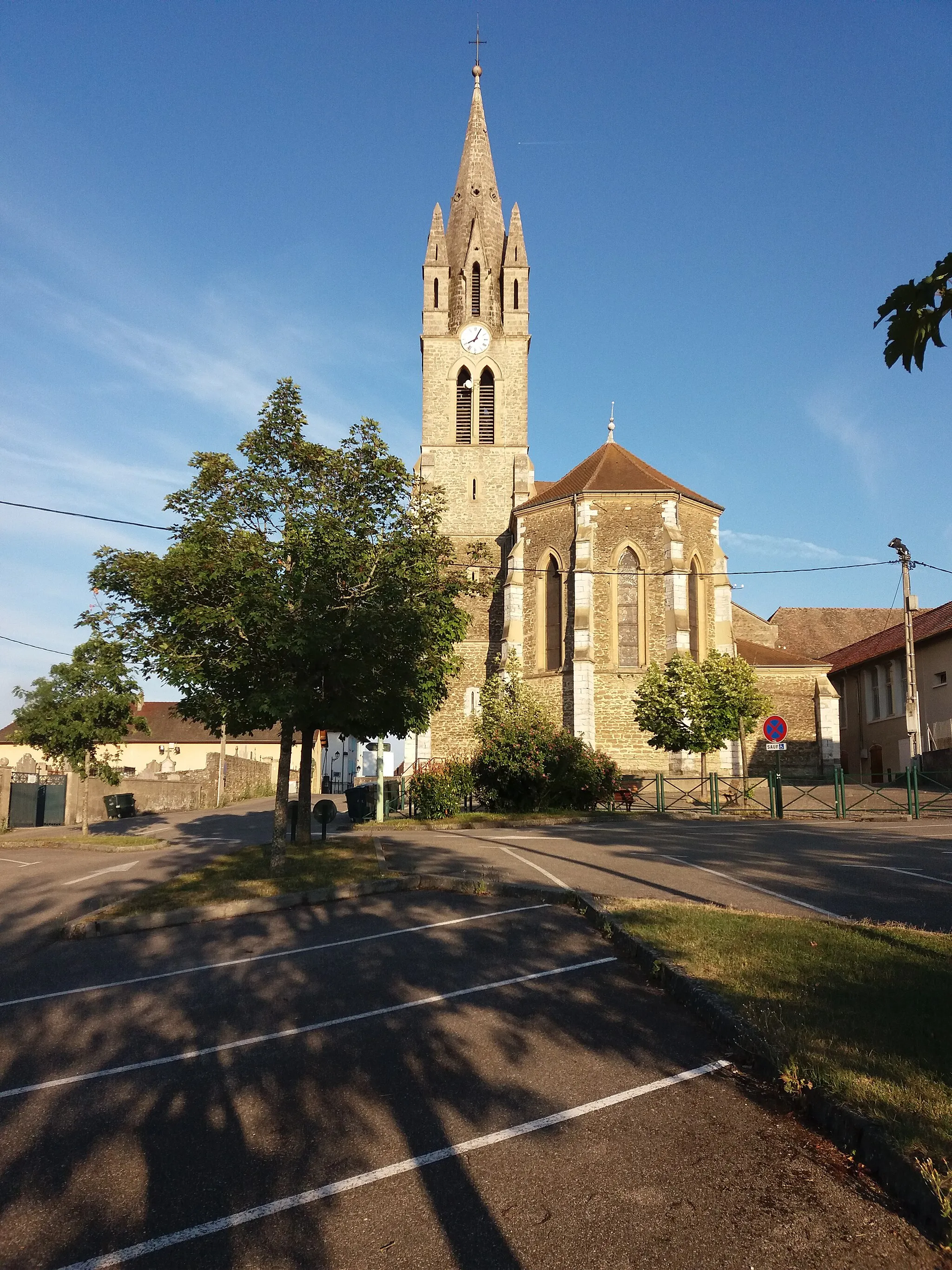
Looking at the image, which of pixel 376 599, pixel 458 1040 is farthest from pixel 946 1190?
pixel 376 599

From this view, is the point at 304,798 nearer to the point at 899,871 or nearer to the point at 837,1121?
the point at 899,871

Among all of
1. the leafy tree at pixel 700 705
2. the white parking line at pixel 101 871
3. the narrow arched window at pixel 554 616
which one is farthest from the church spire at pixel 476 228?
the white parking line at pixel 101 871

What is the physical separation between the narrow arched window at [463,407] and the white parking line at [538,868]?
29679 mm

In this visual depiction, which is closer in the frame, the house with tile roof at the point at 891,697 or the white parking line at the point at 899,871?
the white parking line at the point at 899,871

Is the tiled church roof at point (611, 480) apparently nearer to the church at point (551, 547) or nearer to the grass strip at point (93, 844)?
the church at point (551, 547)

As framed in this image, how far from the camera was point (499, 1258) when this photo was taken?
3.25 metres

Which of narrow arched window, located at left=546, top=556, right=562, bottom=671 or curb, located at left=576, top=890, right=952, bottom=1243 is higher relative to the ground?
narrow arched window, located at left=546, top=556, right=562, bottom=671

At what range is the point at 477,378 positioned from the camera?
42875 mm

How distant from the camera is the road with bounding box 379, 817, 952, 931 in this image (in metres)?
9.62

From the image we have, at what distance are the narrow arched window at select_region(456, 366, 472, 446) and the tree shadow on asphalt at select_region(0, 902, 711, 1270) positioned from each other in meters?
36.7

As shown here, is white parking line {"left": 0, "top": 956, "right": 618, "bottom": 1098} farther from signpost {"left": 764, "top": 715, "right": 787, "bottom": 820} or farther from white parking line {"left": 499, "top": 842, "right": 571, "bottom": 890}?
signpost {"left": 764, "top": 715, "right": 787, "bottom": 820}

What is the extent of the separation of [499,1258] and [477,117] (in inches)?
2073

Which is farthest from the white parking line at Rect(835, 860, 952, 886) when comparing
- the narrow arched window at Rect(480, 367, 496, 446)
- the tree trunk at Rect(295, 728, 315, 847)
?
the narrow arched window at Rect(480, 367, 496, 446)

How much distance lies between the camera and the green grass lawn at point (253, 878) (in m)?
10.7
